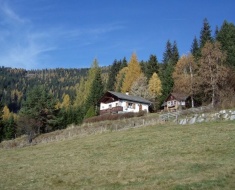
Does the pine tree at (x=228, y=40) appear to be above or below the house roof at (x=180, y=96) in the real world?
above

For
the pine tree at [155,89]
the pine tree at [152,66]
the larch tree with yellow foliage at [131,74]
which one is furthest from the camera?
the pine tree at [152,66]

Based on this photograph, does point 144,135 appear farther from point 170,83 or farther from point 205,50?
point 170,83

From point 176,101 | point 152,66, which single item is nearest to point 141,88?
point 176,101

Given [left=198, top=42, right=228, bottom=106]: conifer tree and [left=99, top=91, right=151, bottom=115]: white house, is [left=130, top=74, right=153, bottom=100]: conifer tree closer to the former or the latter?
[left=99, top=91, right=151, bottom=115]: white house

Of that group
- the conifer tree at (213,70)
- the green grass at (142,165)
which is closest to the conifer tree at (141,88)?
the conifer tree at (213,70)

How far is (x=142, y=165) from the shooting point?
19.9 m

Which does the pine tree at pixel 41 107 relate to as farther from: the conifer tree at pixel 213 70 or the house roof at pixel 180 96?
the conifer tree at pixel 213 70

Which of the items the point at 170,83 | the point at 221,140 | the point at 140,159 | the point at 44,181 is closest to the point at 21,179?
the point at 44,181

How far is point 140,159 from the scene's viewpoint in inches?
859

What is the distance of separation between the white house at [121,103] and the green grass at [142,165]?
138 feet

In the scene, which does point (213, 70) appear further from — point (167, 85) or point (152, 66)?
point (152, 66)

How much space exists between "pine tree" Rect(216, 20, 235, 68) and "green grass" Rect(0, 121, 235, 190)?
1652 inches

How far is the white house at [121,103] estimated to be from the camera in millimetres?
73062

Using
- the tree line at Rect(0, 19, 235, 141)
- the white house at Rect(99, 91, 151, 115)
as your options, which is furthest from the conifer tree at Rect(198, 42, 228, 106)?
the white house at Rect(99, 91, 151, 115)
